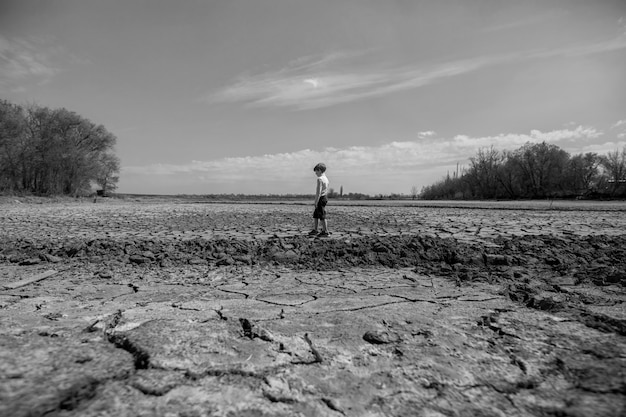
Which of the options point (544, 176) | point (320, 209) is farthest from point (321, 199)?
point (544, 176)

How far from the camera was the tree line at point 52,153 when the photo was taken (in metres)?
28.2

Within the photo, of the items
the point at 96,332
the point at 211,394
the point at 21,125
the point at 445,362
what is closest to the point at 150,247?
the point at 96,332

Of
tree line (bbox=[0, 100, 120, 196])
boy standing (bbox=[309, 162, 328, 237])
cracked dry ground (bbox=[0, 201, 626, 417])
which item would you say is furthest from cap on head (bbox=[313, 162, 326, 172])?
tree line (bbox=[0, 100, 120, 196])

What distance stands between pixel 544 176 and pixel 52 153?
186ft

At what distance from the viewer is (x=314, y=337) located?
2.23 metres

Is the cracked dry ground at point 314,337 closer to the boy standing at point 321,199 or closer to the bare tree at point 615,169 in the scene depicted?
the boy standing at point 321,199

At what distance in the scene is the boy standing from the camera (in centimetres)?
684

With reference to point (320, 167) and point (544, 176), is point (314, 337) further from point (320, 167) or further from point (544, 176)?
point (544, 176)

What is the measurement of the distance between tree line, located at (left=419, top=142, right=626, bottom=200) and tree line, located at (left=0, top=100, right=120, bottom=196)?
164ft

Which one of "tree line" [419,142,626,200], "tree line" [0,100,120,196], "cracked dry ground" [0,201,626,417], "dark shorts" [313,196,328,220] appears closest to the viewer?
"cracked dry ground" [0,201,626,417]

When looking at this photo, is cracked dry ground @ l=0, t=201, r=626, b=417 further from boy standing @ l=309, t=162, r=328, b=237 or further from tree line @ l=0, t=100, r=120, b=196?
tree line @ l=0, t=100, r=120, b=196

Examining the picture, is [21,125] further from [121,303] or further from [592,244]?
[592,244]

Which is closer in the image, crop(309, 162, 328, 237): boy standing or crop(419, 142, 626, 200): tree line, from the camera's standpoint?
crop(309, 162, 328, 237): boy standing

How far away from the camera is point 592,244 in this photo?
5.46m
